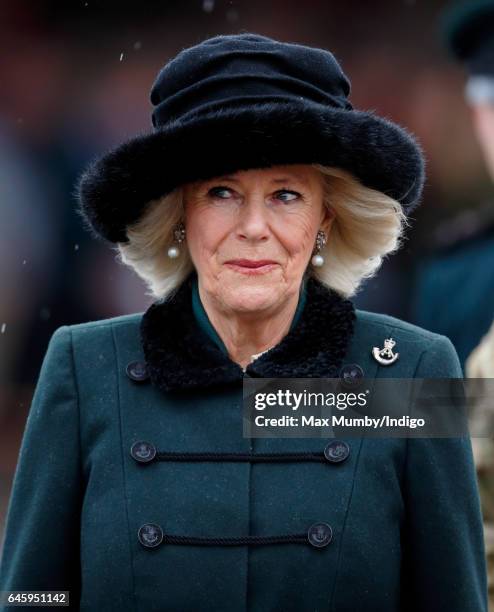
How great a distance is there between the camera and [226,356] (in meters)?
3.06

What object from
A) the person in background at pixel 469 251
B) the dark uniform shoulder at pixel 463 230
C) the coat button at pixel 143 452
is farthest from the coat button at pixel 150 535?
the dark uniform shoulder at pixel 463 230

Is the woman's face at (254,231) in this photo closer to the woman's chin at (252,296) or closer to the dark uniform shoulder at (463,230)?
the woman's chin at (252,296)

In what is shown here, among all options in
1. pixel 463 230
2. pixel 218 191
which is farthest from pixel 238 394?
pixel 463 230

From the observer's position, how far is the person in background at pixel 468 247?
5.45m

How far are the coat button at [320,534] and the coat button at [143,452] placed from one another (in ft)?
1.22

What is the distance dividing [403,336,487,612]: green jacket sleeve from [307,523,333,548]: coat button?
199 mm

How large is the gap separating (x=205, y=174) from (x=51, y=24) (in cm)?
367

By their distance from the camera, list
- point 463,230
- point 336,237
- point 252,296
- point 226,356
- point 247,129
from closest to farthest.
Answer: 1. point 247,129
2. point 252,296
3. point 226,356
4. point 336,237
5. point 463,230

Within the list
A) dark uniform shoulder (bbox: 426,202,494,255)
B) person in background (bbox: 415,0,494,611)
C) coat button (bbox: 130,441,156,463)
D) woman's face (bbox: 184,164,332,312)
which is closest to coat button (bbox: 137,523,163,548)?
coat button (bbox: 130,441,156,463)

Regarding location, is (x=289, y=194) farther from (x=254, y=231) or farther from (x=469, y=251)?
(x=469, y=251)

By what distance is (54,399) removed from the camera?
3.02 m

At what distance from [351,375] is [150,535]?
0.56 m

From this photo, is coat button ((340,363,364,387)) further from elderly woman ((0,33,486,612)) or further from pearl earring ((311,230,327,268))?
pearl earring ((311,230,327,268))

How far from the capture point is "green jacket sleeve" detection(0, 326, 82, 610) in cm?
298
